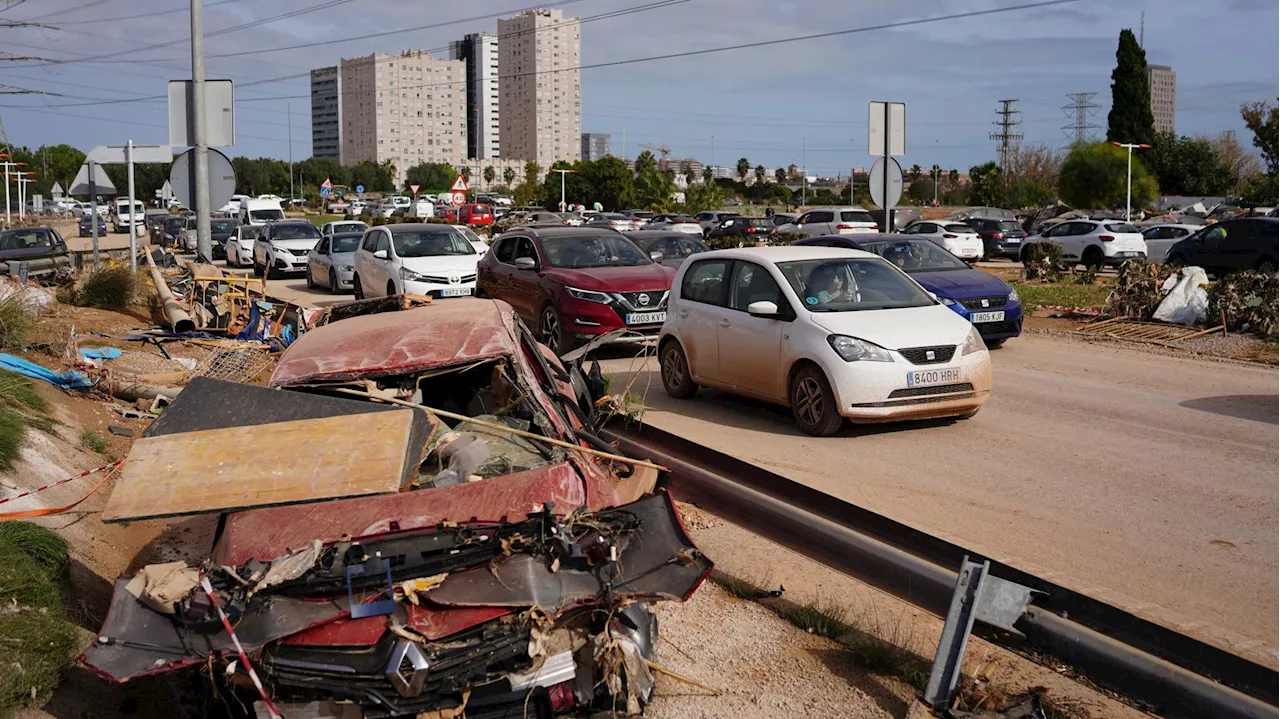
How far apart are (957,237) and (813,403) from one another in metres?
26.1

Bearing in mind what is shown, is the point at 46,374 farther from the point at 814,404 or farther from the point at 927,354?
the point at 927,354

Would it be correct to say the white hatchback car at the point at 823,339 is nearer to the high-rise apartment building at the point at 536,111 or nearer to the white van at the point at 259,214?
the white van at the point at 259,214

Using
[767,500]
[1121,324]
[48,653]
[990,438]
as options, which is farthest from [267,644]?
[1121,324]

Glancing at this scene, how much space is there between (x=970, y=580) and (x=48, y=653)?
370cm

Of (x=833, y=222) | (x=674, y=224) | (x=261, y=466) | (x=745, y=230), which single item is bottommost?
(x=261, y=466)

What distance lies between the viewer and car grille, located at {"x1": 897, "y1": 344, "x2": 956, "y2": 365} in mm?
9477

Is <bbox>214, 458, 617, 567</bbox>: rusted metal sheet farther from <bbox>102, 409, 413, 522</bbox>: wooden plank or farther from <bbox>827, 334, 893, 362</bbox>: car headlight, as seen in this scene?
<bbox>827, 334, 893, 362</bbox>: car headlight

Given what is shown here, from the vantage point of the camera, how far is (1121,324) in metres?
17.6

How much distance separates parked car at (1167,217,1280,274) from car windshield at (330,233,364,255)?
19.1 m

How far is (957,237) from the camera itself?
1347 inches

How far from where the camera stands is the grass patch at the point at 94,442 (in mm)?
9156

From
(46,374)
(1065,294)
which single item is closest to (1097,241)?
(1065,294)

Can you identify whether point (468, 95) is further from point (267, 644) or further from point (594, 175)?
point (267, 644)

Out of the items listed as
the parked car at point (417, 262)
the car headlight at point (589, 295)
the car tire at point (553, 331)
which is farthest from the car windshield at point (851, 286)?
the parked car at point (417, 262)
